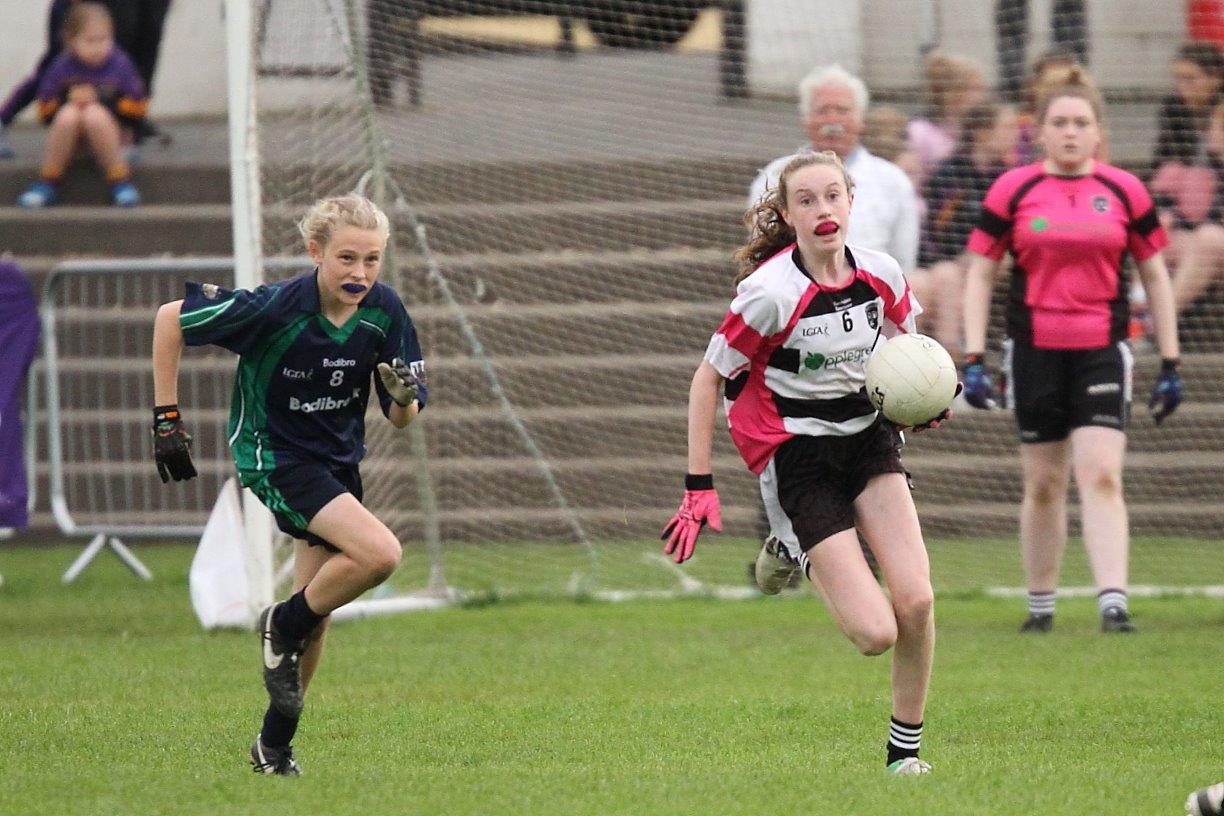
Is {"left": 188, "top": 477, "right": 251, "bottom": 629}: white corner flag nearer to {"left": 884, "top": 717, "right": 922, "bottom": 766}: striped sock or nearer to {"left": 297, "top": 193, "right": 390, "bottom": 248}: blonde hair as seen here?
{"left": 297, "top": 193, "right": 390, "bottom": 248}: blonde hair

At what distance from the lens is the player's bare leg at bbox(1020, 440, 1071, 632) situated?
347 inches

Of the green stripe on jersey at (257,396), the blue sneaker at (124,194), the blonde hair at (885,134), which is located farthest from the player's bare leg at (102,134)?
the green stripe on jersey at (257,396)

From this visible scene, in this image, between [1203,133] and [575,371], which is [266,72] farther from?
[1203,133]

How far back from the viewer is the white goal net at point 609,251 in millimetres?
10305

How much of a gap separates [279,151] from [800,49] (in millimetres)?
5579

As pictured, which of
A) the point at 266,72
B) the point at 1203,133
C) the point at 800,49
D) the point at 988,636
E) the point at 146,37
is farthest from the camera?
the point at 146,37

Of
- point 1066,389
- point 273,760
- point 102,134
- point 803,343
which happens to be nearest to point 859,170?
point 1066,389

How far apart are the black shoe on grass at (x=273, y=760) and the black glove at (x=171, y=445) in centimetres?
83

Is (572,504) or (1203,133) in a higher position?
(1203,133)

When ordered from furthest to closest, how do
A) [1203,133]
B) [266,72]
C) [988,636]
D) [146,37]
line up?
[146,37] → [1203,133] → [266,72] → [988,636]

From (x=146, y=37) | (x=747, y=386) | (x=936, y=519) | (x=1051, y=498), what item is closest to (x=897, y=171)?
(x=1051, y=498)

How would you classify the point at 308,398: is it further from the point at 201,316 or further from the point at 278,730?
the point at 278,730

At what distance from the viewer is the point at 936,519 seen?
11.5 m

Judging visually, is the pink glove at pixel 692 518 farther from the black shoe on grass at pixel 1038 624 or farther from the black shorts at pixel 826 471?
the black shoe on grass at pixel 1038 624
